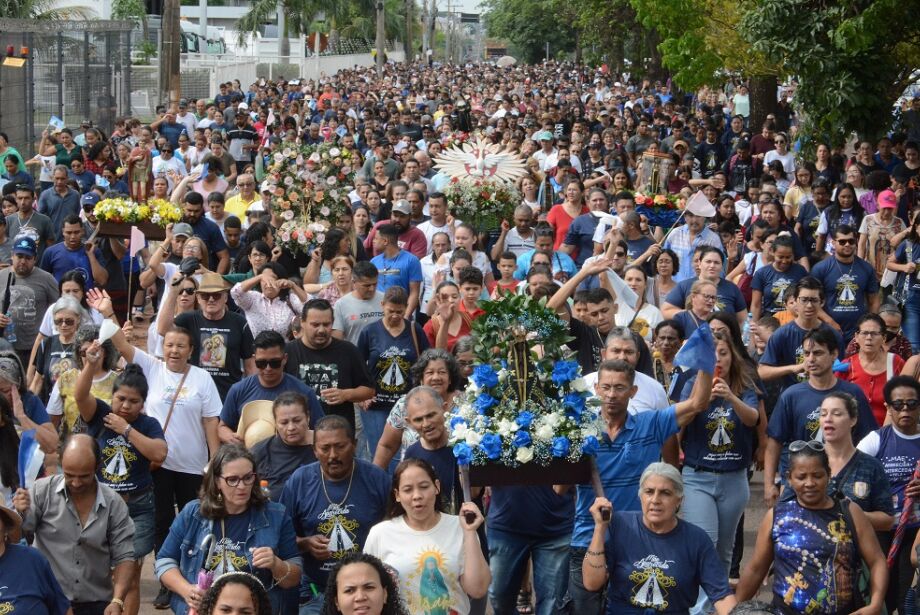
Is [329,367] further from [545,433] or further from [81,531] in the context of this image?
[545,433]

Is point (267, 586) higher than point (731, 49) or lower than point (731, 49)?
lower

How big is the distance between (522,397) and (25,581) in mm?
2427

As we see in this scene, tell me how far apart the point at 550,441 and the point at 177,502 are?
3.23 meters

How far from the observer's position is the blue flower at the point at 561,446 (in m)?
6.84

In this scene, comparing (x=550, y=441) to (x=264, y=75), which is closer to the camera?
(x=550, y=441)

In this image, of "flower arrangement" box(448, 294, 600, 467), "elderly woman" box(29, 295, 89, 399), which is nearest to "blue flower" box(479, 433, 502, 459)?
"flower arrangement" box(448, 294, 600, 467)

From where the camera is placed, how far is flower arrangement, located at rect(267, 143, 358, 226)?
1393cm

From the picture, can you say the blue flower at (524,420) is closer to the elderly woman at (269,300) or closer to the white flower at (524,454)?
the white flower at (524,454)

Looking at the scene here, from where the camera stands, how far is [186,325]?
34.2 ft

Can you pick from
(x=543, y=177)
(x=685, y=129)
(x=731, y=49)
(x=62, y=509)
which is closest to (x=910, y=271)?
(x=543, y=177)

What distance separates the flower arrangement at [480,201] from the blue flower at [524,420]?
7.94m

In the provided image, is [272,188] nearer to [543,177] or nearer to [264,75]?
[543,177]

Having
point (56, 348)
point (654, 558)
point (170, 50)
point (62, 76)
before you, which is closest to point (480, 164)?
point (56, 348)

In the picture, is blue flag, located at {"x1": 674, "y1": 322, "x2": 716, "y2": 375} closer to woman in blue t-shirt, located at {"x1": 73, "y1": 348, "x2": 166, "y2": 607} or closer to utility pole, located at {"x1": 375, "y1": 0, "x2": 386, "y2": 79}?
woman in blue t-shirt, located at {"x1": 73, "y1": 348, "x2": 166, "y2": 607}
